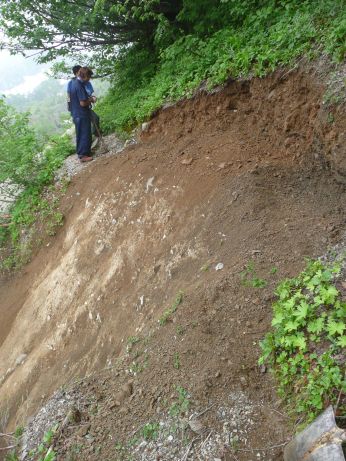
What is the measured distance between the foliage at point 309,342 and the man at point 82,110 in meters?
5.82

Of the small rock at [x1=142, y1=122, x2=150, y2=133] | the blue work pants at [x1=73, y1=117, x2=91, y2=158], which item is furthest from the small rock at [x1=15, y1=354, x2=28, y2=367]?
the small rock at [x1=142, y1=122, x2=150, y2=133]

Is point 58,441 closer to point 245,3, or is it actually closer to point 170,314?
point 170,314

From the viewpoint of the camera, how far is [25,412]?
4.91 metres

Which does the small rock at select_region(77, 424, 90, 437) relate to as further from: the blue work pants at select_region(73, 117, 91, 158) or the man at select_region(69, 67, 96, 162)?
the blue work pants at select_region(73, 117, 91, 158)

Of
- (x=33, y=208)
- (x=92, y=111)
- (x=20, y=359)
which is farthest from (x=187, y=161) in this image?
(x=20, y=359)

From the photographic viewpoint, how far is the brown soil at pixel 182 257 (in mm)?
3328

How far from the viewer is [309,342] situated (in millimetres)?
2848

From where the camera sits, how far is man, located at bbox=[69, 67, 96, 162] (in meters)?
7.22

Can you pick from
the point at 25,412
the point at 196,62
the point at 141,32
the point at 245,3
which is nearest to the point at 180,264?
the point at 25,412

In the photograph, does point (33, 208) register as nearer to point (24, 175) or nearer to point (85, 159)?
point (24, 175)

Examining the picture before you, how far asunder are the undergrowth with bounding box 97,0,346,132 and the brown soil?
29cm

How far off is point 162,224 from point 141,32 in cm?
547

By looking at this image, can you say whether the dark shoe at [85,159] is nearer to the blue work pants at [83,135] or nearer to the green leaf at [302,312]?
the blue work pants at [83,135]

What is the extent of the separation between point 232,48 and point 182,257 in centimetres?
362
